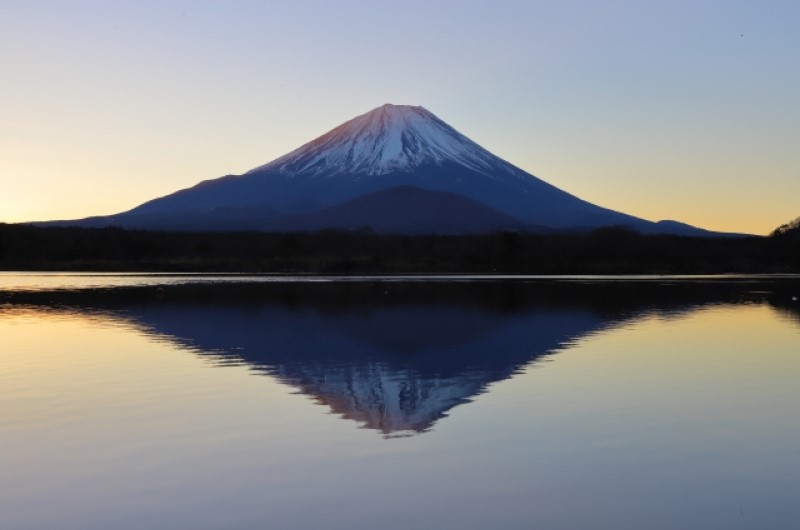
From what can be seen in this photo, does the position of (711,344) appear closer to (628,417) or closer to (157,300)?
(628,417)

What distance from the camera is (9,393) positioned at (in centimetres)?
1747

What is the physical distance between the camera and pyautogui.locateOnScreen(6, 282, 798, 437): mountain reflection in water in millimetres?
18297

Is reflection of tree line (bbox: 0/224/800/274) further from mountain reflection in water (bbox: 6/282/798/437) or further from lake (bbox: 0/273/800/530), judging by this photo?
lake (bbox: 0/273/800/530)

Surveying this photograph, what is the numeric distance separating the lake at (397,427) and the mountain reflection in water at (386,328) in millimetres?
160

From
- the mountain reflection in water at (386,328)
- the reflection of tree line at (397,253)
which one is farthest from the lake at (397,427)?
the reflection of tree line at (397,253)

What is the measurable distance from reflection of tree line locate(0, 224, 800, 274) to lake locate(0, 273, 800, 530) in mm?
→ 70686

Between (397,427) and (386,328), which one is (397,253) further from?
(397,427)

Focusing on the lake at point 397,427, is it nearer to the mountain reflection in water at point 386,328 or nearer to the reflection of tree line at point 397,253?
the mountain reflection in water at point 386,328

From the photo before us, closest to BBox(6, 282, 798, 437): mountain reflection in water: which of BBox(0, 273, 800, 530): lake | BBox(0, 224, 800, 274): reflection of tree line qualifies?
BBox(0, 273, 800, 530): lake

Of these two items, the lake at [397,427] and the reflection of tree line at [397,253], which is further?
the reflection of tree line at [397,253]

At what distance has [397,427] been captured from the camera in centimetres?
1454

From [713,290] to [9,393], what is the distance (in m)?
51.8

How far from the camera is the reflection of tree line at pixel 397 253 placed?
4016 inches

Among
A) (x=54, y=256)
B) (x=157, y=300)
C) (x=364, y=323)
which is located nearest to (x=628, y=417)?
(x=364, y=323)
